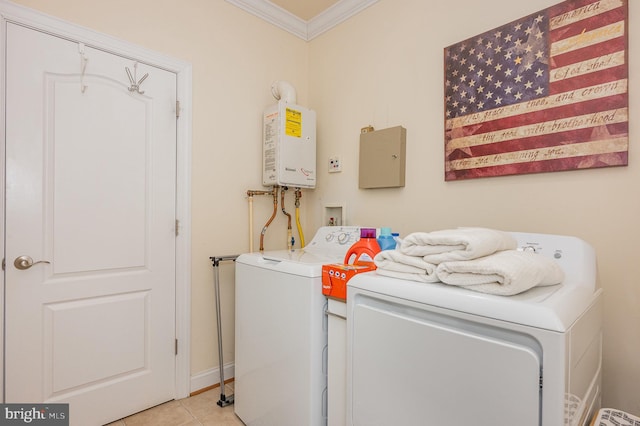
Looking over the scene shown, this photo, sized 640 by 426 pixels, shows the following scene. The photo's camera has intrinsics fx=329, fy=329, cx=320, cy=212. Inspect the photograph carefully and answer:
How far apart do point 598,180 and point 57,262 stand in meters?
2.58

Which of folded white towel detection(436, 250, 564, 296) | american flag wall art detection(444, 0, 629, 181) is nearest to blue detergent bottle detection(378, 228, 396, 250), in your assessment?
folded white towel detection(436, 250, 564, 296)

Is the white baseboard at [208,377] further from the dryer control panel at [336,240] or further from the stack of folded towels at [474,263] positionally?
the stack of folded towels at [474,263]

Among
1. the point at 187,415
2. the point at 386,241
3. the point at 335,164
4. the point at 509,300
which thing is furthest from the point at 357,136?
the point at 187,415

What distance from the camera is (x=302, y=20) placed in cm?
266

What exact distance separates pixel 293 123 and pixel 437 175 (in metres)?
1.06

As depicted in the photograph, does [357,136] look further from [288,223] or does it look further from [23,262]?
[23,262]

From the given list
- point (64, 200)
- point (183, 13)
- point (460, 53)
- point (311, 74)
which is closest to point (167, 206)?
point (64, 200)

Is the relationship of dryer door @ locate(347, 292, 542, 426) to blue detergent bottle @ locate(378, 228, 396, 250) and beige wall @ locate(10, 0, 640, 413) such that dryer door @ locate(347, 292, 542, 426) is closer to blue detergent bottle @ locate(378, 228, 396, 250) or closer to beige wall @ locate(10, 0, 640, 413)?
blue detergent bottle @ locate(378, 228, 396, 250)

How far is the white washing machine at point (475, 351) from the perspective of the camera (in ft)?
2.48

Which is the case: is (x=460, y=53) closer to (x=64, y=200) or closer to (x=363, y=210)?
(x=363, y=210)

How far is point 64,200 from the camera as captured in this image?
170 cm

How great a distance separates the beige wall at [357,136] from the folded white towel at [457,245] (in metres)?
0.65

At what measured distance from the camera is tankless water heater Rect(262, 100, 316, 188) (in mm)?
2279

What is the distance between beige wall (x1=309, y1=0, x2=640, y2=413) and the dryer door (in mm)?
947
